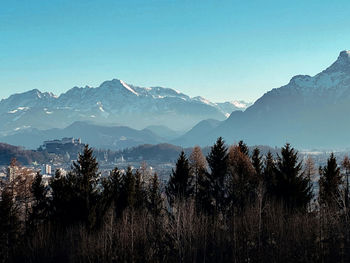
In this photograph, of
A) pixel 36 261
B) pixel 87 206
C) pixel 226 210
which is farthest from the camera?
pixel 226 210

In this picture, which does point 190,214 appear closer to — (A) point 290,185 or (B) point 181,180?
(A) point 290,185

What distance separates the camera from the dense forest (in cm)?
2266

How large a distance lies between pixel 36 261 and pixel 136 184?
74.1 feet

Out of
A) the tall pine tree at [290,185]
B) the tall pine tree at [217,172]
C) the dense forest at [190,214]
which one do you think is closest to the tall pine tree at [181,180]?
the dense forest at [190,214]

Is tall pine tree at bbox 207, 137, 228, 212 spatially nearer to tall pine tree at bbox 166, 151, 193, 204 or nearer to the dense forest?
the dense forest

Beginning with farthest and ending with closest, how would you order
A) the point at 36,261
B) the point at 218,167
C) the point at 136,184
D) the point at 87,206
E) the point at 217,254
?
the point at 136,184 → the point at 218,167 → the point at 87,206 → the point at 36,261 → the point at 217,254

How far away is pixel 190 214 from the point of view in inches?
861

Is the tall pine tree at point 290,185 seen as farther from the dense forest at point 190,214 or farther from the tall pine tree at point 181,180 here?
the tall pine tree at point 181,180

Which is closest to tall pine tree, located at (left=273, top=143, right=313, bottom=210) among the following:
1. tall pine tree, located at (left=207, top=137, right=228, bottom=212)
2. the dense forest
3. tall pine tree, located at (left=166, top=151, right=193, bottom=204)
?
the dense forest

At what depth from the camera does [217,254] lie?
2377 cm

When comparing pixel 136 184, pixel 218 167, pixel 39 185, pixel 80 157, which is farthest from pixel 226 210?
pixel 39 185

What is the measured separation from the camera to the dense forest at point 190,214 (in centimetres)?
2266

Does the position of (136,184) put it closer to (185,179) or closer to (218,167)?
(185,179)

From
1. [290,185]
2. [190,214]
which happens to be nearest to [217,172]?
[290,185]
